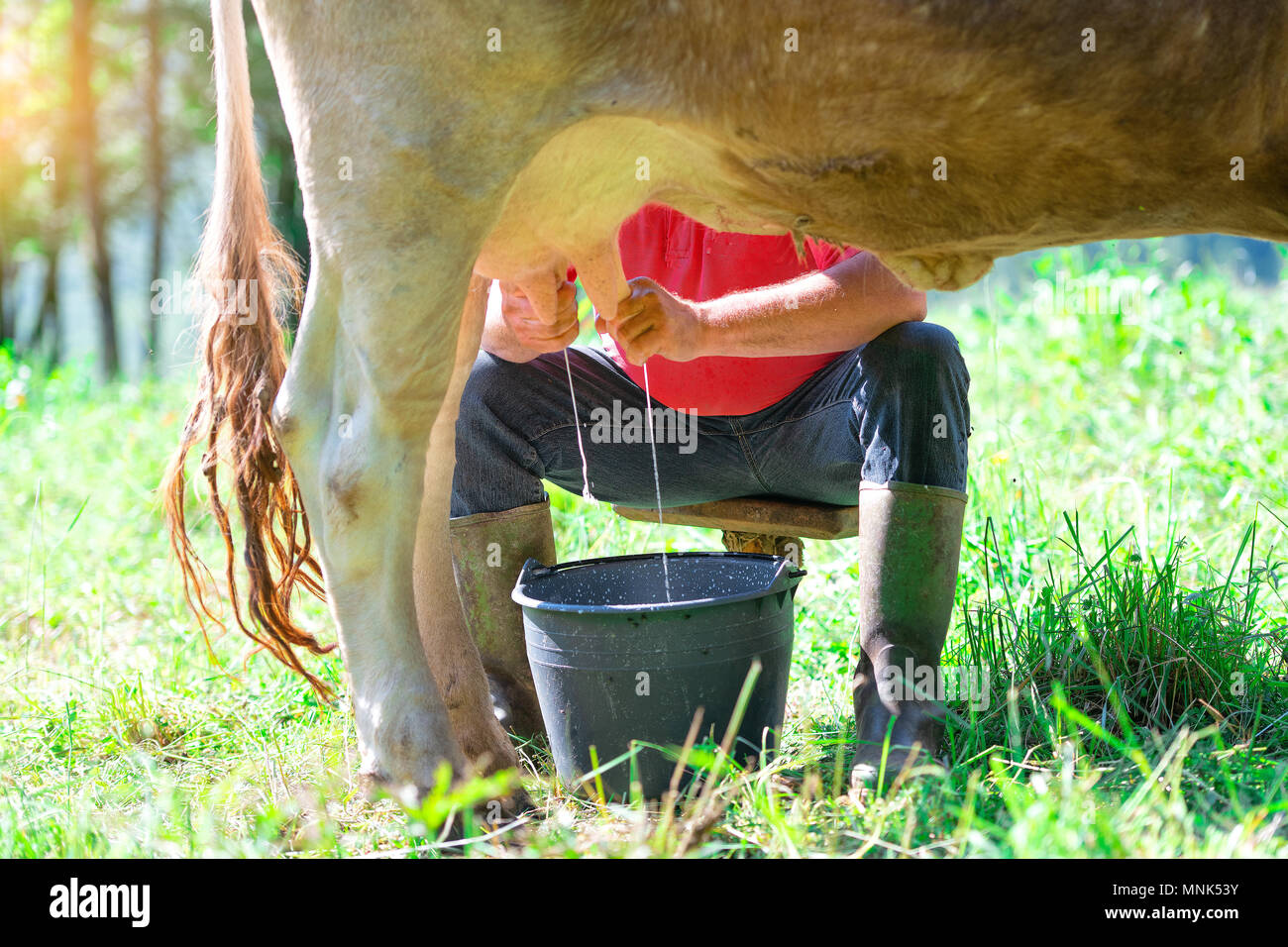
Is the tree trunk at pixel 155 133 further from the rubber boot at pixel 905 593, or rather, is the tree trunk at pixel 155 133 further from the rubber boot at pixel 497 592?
the rubber boot at pixel 905 593

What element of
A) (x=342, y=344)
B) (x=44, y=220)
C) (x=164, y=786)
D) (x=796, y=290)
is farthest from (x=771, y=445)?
(x=44, y=220)

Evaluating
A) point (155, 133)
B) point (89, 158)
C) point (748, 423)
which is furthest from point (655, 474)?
point (155, 133)

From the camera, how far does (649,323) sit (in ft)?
8.14

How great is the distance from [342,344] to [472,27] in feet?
1.87

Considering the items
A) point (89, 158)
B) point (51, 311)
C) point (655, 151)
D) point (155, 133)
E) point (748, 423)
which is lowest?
point (748, 423)

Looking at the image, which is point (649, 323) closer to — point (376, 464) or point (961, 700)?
point (376, 464)

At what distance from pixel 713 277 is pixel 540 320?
1.78 ft

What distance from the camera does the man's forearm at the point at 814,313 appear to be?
2494mm

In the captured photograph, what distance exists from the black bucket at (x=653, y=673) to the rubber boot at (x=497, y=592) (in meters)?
0.36

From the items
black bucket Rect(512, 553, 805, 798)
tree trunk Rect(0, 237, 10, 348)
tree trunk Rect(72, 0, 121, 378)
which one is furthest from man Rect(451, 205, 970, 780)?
tree trunk Rect(0, 237, 10, 348)

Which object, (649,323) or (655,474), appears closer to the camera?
(649,323)

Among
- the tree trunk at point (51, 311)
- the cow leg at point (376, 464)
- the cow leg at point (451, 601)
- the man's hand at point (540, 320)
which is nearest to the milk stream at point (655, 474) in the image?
the man's hand at point (540, 320)
